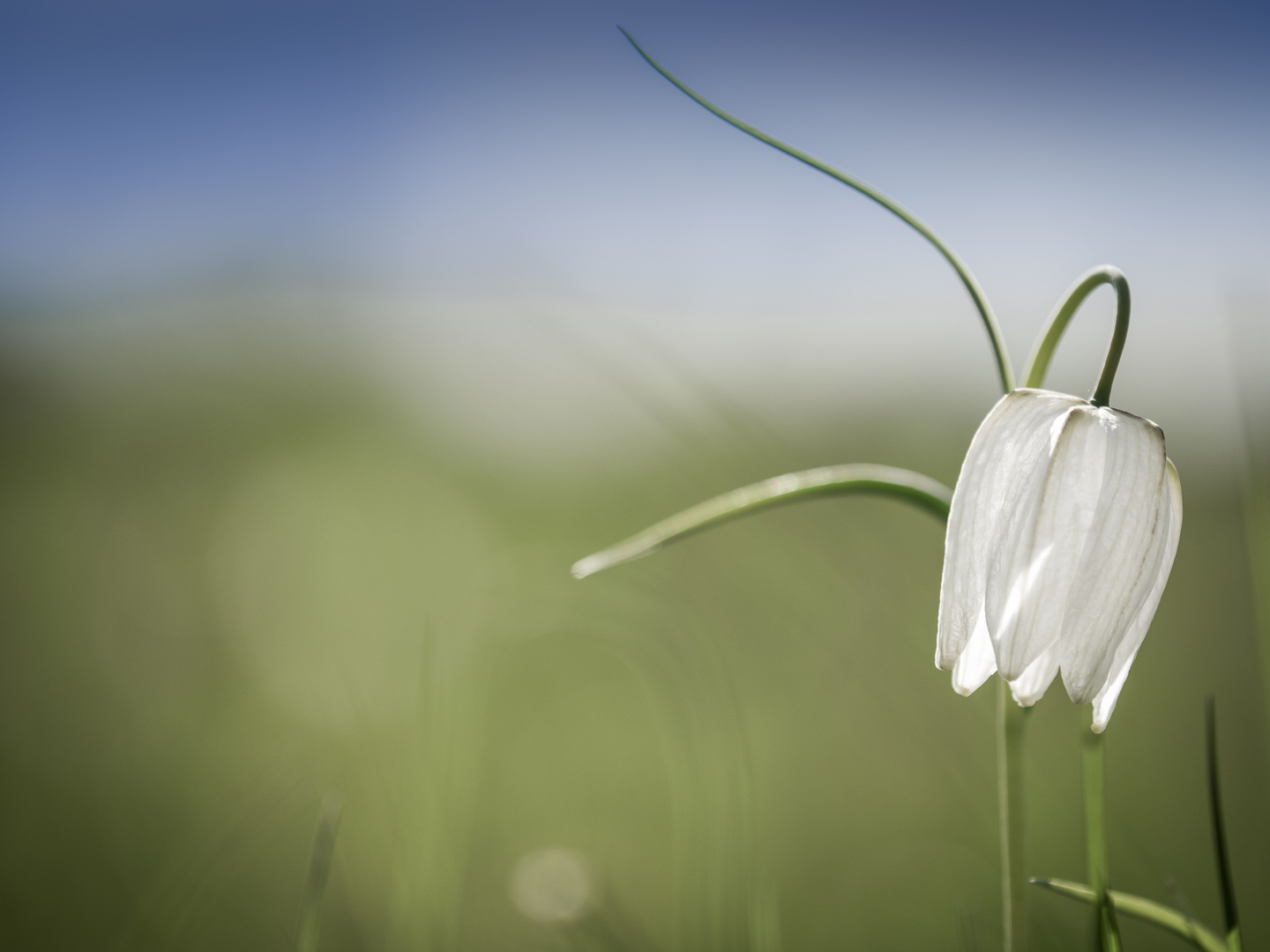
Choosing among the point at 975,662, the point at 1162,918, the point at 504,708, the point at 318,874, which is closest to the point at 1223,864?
the point at 1162,918

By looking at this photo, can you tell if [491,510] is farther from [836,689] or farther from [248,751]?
[836,689]

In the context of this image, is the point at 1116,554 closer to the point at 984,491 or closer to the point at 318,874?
the point at 984,491

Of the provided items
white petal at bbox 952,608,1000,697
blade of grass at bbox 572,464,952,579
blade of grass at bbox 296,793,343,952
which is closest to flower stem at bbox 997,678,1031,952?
white petal at bbox 952,608,1000,697

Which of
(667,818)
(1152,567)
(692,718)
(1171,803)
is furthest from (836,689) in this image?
(1152,567)

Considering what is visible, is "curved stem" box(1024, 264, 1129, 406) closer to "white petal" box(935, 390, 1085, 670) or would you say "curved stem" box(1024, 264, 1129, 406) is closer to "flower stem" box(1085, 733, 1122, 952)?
"white petal" box(935, 390, 1085, 670)

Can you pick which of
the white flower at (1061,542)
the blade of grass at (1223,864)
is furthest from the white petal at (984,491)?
the blade of grass at (1223,864)

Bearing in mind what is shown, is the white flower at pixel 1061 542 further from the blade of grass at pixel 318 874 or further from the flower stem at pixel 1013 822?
the blade of grass at pixel 318 874
